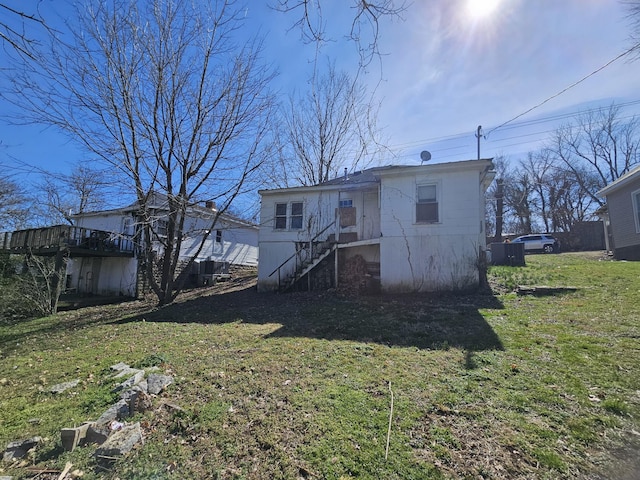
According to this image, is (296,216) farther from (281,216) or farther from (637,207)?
(637,207)

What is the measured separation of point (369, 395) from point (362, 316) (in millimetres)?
4313

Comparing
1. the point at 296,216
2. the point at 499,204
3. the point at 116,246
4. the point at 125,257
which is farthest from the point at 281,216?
the point at 499,204

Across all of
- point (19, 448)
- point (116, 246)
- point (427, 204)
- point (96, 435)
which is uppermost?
point (427, 204)

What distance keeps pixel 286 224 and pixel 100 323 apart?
7.65 metres

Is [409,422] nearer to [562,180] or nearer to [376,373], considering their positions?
[376,373]

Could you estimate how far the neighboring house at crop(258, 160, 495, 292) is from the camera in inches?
409

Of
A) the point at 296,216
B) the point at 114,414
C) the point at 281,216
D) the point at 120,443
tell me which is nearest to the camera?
the point at 120,443

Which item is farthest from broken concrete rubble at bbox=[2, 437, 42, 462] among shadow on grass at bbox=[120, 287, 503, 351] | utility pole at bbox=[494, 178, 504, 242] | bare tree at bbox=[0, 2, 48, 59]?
utility pole at bbox=[494, 178, 504, 242]

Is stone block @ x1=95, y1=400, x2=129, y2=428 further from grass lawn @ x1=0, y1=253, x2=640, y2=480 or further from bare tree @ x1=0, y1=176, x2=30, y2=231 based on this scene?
bare tree @ x1=0, y1=176, x2=30, y2=231

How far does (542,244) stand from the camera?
2253 centimetres

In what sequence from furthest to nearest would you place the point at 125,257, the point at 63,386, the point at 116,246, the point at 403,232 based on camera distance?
the point at 125,257 → the point at 116,246 → the point at 403,232 → the point at 63,386

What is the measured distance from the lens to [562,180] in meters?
33.6

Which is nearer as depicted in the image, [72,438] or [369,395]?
[72,438]

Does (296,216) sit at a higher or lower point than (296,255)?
higher
